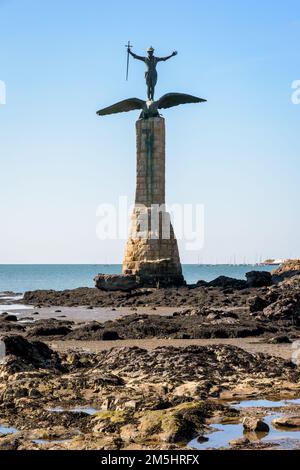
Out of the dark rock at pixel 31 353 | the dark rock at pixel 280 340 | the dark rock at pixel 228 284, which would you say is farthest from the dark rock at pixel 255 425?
the dark rock at pixel 228 284

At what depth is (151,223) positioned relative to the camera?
102ft

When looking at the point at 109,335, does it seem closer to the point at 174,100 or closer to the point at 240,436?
the point at 240,436

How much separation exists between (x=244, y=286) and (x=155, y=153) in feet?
21.7

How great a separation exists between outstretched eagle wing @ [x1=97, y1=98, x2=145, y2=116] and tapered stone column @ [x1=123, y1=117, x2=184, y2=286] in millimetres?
880

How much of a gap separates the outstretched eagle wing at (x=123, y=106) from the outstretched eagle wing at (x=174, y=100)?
0.82 meters

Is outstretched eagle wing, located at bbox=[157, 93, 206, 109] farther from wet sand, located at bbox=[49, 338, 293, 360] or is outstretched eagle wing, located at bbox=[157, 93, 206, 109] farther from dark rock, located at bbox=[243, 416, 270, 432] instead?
dark rock, located at bbox=[243, 416, 270, 432]

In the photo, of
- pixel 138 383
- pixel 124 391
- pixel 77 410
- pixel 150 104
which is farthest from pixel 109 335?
pixel 150 104

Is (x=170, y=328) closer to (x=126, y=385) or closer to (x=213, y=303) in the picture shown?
(x=126, y=385)

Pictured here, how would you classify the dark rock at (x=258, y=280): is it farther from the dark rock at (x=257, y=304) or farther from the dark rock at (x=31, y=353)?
the dark rock at (x=31, y=353)

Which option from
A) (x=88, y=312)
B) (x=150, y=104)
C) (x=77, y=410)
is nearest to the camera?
(x=77, y=410)

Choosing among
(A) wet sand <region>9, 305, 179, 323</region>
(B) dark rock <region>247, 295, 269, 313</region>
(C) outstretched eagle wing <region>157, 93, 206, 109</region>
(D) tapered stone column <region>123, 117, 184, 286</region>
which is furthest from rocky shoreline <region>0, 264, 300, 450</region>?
(C) outstretched eagle wing <region>157, 93, 206, 109</region>

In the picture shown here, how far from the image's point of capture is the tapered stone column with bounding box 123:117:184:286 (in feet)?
101

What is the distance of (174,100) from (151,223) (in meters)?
5.44
